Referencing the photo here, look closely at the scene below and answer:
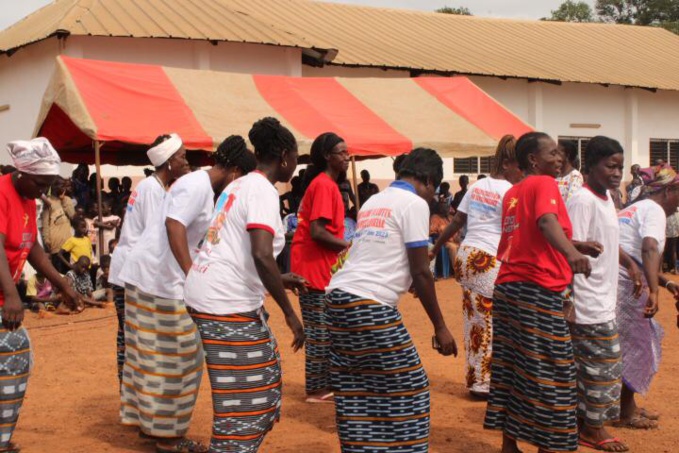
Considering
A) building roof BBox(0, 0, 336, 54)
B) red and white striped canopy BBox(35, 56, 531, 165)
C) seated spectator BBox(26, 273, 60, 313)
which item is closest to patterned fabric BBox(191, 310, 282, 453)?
red and white striped canopy BBox(35, 56, 531, 165)

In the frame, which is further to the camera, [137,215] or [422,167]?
[137,215]

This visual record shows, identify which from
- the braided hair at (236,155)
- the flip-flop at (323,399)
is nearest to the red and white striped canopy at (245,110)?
the flip-flop at (323,399)

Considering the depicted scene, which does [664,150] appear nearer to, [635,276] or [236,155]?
[635,276]

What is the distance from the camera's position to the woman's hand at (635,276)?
604cm

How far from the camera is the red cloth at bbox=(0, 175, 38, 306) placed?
15.8 feet

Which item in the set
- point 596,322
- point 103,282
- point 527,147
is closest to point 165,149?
point 527,147

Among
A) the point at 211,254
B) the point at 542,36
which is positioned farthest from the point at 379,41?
the point at 211,254

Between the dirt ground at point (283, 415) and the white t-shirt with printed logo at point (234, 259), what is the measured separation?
66.6 inches

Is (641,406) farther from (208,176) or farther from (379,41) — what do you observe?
(379,41)

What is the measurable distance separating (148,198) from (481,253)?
236 cm

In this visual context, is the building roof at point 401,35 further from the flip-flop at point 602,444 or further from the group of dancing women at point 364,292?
the flip-flop at point 602,444

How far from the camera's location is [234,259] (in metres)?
4.39

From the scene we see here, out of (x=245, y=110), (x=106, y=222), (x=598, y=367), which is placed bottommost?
(x=598, y=367)

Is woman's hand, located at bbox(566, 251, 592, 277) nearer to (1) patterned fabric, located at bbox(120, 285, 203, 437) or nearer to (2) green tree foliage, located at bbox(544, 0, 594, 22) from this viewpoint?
(1) patterned fabric, located at bbox(120, 285, 203, 437)
